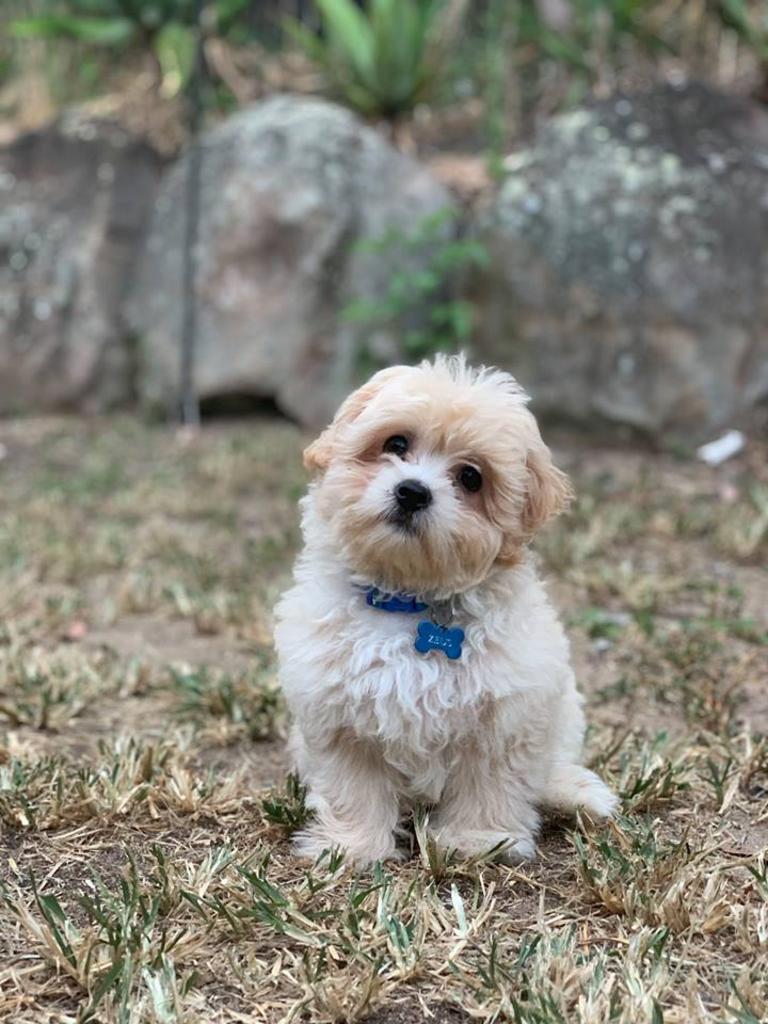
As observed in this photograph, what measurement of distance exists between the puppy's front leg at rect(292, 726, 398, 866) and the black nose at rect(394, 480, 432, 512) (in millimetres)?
529

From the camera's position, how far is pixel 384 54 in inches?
322

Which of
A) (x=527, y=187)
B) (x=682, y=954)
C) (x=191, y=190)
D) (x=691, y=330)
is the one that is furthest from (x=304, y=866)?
(x=191, y=190)

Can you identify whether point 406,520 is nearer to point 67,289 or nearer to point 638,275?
point 638,275

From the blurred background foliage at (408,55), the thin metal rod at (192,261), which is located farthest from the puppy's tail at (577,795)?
the blurred background foliage at (408,55)

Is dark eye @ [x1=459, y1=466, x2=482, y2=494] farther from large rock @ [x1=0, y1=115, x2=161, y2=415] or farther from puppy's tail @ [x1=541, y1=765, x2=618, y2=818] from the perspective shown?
large rock @ [x1=0, y1=115, x2=161, y2=415]

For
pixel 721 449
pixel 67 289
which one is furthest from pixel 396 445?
pixel 67 289

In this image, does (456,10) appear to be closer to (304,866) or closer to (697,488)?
(697,488)

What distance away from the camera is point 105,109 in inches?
344

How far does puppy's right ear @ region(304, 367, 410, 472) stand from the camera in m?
2.37

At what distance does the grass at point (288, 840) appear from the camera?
187 cm

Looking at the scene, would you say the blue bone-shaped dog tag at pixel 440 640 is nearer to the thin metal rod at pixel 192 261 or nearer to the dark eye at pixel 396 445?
the dark eye at pixel 396 445

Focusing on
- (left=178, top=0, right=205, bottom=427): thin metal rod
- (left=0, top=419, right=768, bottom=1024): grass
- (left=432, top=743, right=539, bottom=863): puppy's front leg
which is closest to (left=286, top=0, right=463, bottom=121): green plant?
(left=178, top=0, right=205, bottom=427): thin metal rod

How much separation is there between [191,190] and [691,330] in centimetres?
351

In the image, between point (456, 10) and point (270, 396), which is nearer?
point (270, 396)
